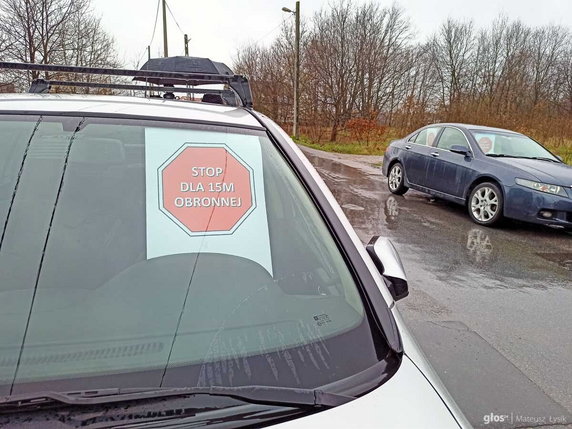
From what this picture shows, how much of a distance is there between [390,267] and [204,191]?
776 millimetres

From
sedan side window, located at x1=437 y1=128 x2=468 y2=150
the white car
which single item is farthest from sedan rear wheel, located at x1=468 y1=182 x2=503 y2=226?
the white car

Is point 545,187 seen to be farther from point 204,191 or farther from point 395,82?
point 395,82

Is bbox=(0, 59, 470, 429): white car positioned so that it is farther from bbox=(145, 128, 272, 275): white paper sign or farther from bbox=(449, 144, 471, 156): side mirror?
bbox=(449, 144, 471, 156): side mirror

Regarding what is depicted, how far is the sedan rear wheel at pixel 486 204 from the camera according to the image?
20.6ft

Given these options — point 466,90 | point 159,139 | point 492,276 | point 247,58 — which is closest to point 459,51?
point 466,90

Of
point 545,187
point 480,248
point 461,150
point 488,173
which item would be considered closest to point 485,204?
point 488,173

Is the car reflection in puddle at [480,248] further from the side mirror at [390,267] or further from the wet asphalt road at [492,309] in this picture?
A: the side mirror at [390,267]

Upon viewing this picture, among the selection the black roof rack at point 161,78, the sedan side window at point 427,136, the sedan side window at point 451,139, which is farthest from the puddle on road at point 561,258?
the black roof rack at point 161,78

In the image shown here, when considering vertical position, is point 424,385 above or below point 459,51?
below

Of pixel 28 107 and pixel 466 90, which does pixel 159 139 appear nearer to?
pixel 28 107

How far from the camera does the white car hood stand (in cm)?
86

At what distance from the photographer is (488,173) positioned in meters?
6.50

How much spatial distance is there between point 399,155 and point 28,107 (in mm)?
8364

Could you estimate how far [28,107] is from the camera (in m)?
1.38
